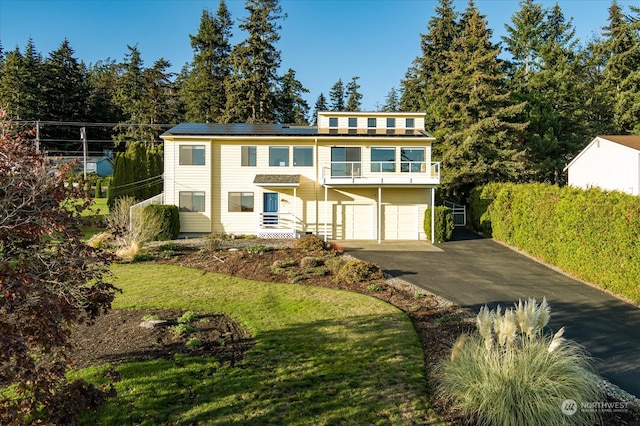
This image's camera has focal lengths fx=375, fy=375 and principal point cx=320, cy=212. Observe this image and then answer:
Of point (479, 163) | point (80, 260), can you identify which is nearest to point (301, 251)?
point (80, 260)

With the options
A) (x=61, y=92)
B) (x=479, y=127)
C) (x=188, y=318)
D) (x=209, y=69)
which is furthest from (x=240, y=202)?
(x=61, y=92)

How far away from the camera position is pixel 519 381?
4.81 m

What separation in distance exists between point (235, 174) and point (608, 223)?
17.7 m

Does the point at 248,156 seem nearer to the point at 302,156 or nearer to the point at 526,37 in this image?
the point at 302,156


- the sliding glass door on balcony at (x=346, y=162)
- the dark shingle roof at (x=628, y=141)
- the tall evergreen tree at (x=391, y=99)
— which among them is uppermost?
the tall evergreen tree at (x=391, y=99)

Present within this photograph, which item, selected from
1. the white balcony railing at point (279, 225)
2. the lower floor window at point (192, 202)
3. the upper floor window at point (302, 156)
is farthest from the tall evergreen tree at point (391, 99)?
the lower floor window at point (192, 202)

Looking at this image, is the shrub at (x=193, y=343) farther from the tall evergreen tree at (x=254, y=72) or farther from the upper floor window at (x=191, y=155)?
the tall evergreen tree at (x=254, y=72)

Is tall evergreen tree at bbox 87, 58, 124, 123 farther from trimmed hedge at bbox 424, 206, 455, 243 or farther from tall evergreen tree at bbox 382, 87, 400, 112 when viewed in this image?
trimmed hedge at bbox 424, 206, 455, 243

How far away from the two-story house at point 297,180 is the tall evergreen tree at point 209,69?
78.3 ft

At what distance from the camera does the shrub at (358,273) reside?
40.1 ft

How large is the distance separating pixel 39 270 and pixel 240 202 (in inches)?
725

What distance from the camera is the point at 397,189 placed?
2253 cm

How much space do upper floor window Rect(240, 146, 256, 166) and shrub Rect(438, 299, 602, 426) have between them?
18767 mm

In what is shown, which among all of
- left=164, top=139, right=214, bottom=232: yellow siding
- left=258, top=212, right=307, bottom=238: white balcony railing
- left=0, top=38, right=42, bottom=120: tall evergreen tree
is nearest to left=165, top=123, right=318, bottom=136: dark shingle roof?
left=164, top=139, right=214, bottom=232: yellow siding
